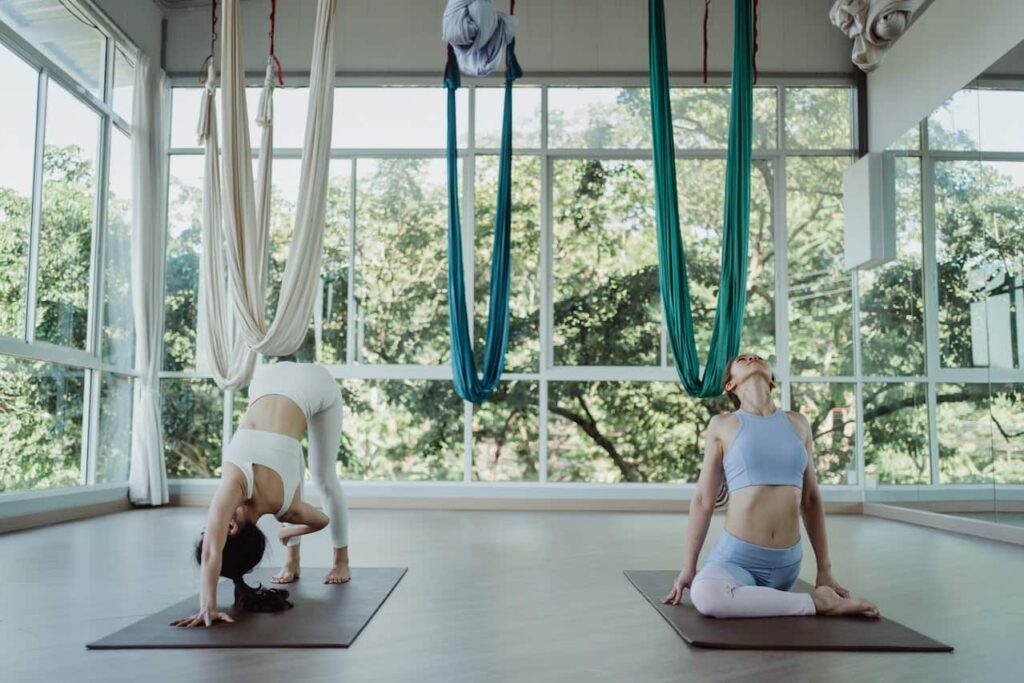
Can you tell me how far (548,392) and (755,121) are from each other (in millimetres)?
2800

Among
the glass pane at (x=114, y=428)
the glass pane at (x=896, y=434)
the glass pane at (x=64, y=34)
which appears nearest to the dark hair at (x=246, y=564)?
the glass pane at (x=64, y=34)

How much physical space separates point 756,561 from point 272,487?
60.1 inches

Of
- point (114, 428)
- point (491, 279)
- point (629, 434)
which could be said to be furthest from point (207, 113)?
point (629, 434)

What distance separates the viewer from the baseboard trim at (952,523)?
5273 mm

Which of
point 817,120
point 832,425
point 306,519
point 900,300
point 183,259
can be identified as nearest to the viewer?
point 306,519

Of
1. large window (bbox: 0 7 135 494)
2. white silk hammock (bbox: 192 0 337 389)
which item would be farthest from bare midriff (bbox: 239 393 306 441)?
large window (bbox: 0 7 135 494)

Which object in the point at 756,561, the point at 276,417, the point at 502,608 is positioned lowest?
the point at 502,608

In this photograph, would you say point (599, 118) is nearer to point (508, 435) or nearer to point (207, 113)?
point (508, 435)

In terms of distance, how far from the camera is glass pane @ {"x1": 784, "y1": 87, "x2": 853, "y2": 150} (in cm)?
787

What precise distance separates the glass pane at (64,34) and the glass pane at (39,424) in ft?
6.67

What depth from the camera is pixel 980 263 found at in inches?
219

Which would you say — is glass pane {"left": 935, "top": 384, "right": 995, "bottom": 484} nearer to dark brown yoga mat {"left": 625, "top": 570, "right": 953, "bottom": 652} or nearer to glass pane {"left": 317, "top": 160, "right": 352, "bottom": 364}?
dark brown yoga mat {"left": 625, "top": 570, "right": 953, "bottom": 652}

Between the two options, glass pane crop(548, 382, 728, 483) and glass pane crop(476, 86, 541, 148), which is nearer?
glass pane crop(548, 382, 728, 483)

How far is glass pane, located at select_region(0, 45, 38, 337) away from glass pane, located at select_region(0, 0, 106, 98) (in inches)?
9.0
